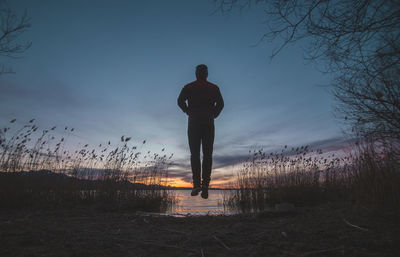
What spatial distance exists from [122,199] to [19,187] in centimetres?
258

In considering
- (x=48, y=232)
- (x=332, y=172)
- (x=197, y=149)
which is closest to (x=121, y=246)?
(x=48, y=232)

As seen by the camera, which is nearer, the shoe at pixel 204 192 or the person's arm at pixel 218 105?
the shoe at pixel 204 192

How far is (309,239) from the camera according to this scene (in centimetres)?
207

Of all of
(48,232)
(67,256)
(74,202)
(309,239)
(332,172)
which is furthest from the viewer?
(332,172)

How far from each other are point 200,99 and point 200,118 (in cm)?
38

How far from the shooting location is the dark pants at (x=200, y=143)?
4281 mm

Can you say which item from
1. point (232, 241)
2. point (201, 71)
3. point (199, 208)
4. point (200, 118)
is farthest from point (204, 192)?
point (199, 208)

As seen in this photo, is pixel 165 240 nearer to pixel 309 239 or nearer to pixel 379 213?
pixel 309 239

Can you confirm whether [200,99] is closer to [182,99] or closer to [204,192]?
[182,99]

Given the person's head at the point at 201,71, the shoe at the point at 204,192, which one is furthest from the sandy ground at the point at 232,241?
the person's head at the point at 201,71

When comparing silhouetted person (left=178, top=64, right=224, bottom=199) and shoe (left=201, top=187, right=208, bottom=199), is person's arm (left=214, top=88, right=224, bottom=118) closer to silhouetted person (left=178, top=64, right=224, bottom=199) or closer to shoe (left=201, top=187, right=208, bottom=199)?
silhouetted person (left=178, top=64, right=224, bottom=199)

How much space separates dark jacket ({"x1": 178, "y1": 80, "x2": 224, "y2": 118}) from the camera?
14.3 feet

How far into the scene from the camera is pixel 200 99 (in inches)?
172

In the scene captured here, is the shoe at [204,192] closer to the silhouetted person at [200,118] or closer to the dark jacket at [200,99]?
the silhouetted person at [200,118]
